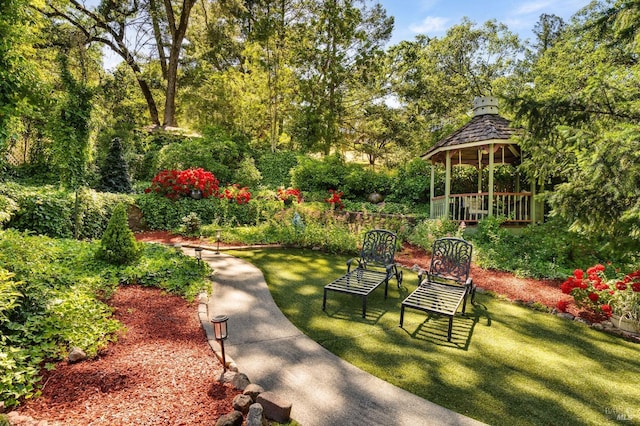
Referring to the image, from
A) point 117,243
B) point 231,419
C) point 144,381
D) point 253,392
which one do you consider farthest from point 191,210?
point 231,419

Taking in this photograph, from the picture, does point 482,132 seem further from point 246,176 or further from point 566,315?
point 246,176

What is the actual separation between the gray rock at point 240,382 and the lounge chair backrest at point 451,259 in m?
3.76

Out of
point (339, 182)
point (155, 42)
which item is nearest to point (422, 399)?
point (339, 182)

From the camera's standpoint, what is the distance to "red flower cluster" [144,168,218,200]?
408 inches

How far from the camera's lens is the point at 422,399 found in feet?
9.56

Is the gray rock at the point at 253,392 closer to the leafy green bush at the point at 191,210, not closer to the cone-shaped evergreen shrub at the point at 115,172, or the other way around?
the leafy green bush at the point at 191,210

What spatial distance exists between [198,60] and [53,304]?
23.4 meters

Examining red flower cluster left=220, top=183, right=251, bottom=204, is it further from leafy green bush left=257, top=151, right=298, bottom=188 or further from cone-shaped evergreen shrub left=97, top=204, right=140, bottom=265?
cone-shaped evergreen shrub left=97, top=204, right=140, bottom=265

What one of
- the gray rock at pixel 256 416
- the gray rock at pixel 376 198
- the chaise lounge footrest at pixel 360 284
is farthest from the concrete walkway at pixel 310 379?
the gray rock at pixel 376 198

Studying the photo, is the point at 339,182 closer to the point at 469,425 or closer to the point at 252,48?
the point at 252,48

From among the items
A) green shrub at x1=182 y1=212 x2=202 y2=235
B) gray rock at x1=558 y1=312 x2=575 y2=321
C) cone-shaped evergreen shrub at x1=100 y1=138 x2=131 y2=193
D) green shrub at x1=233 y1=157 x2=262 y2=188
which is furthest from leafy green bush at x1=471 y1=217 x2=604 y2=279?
cone-shaped evergreen shrub at x1=100 y1=138 x2=131 y2=193

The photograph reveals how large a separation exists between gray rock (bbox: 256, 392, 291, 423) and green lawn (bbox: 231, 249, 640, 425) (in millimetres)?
1143

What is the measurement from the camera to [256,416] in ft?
7.47

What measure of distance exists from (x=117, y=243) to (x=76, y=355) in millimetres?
2617
